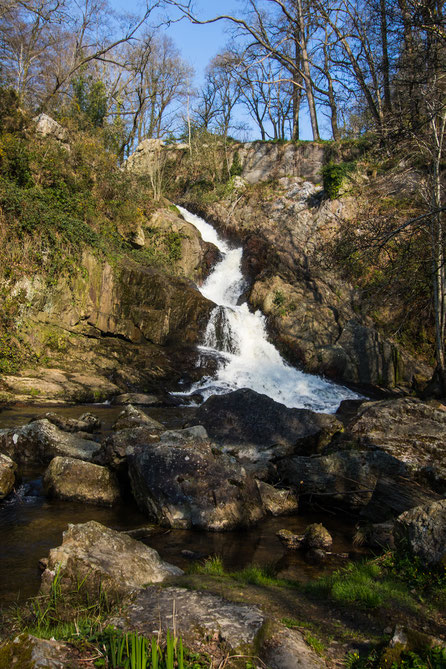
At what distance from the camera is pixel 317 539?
480 centimetres

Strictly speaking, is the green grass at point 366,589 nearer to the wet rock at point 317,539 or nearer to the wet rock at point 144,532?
the wet rock at point 317,539

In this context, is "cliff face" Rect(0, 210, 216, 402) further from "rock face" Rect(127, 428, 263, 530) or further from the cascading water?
"rock face" Rect(127, 428, 263, 530)

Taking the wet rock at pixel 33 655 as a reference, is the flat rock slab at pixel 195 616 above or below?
below

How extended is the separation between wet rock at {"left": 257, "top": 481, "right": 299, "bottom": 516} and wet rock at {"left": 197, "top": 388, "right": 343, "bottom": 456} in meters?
1.38

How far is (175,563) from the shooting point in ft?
14.5

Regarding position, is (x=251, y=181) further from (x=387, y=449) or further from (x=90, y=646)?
(x=90, y=646)

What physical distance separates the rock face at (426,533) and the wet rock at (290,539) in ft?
4.47

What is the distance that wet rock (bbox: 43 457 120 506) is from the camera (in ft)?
19.4

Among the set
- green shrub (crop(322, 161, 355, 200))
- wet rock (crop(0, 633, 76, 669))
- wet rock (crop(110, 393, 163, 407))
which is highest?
green shrub (crop(322, 161, 355, 200))

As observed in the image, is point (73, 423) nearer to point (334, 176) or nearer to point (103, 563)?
point (103, 563)

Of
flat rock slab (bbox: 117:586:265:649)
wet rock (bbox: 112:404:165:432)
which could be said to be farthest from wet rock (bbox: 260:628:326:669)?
wet rock (bbox: 112:404:165:432)

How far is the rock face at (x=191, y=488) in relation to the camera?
5.34 metres

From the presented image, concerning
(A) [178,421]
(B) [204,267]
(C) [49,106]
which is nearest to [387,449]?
(A) [178,421]

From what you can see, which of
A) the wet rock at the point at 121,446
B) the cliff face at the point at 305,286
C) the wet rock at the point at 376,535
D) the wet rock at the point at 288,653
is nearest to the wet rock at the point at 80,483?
the wet rock at the point at 121,446
